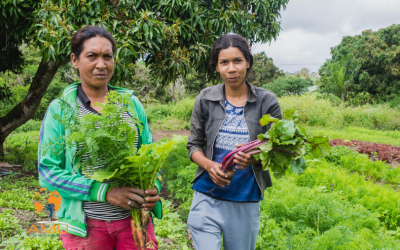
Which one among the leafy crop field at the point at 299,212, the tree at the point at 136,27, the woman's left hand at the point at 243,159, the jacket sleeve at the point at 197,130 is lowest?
the leafy crop field at the point at 299,212

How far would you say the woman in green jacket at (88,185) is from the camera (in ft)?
5.27

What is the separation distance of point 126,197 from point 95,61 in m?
0.84

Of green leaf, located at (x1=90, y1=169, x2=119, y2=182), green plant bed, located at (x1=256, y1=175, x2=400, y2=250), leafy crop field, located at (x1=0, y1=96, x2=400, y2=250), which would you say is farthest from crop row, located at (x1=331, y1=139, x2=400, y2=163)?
green leaf, located at (x1=90, y1=169, x2=119, y2=182)

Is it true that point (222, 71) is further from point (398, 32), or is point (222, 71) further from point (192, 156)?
point (398, 32)

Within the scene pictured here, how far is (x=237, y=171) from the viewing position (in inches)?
83.0

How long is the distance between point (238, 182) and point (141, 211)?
28.6 inches

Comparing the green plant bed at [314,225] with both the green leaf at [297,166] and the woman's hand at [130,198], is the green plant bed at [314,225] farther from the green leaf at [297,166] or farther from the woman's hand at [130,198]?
the woman's hand at [130,198]

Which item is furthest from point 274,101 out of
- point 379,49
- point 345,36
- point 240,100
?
point 345,36

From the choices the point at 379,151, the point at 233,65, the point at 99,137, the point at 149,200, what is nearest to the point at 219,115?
the point at 233,65

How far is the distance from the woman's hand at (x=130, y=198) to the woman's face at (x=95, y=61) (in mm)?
677

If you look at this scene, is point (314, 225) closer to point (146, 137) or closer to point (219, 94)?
point (219, 94)

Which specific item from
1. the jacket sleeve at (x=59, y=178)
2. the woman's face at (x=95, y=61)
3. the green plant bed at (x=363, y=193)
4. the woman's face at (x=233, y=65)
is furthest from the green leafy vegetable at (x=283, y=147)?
the green plant bed at (x=363, y=193)

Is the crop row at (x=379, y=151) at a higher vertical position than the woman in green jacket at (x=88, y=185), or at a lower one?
lower

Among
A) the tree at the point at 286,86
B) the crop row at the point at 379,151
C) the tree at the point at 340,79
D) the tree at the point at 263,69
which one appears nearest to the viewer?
the crop row at the point at 379,151
